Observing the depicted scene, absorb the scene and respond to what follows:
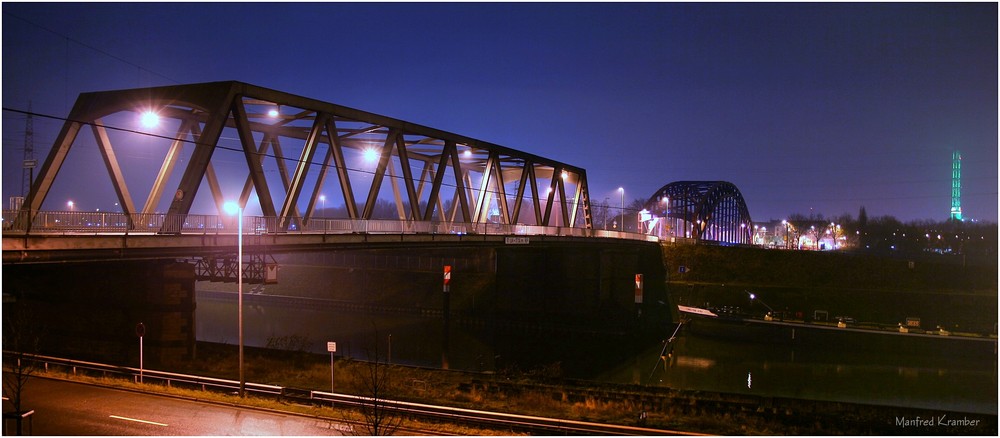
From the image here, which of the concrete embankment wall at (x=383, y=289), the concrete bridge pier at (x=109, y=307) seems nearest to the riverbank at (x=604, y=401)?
the concrete bridge pier at (x=109, y=307)

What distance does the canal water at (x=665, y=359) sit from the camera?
124ft

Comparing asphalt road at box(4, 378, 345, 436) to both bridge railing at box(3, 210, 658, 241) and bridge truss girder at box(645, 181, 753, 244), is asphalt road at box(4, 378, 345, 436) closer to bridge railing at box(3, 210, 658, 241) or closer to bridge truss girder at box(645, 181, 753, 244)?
bridge railing at box(3, 210, 658, 241)

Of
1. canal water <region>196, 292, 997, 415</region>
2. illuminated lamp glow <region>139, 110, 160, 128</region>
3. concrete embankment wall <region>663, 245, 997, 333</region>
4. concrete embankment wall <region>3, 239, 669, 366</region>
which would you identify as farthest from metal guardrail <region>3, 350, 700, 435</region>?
concrete embankment wall <region>663, 245, 997, 333</region>

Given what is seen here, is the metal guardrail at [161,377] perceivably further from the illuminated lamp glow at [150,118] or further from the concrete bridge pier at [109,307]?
the illuminated lamp glow at [150,118]

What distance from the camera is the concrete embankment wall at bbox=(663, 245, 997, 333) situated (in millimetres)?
61156

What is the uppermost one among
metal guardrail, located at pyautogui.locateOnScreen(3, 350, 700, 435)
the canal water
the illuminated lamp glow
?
the illuminated lamp glow

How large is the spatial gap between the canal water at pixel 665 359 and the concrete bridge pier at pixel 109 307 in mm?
8860

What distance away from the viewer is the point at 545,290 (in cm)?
6212

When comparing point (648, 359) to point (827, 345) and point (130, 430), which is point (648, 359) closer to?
point (827, 345)

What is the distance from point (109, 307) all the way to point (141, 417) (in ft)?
A: 43.6

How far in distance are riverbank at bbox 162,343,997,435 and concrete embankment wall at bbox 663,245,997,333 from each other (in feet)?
129

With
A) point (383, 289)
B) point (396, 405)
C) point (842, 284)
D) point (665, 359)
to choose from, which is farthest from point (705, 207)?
→ point (396, 405)

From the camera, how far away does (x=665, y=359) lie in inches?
1849

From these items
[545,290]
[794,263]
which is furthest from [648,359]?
[794,263]
